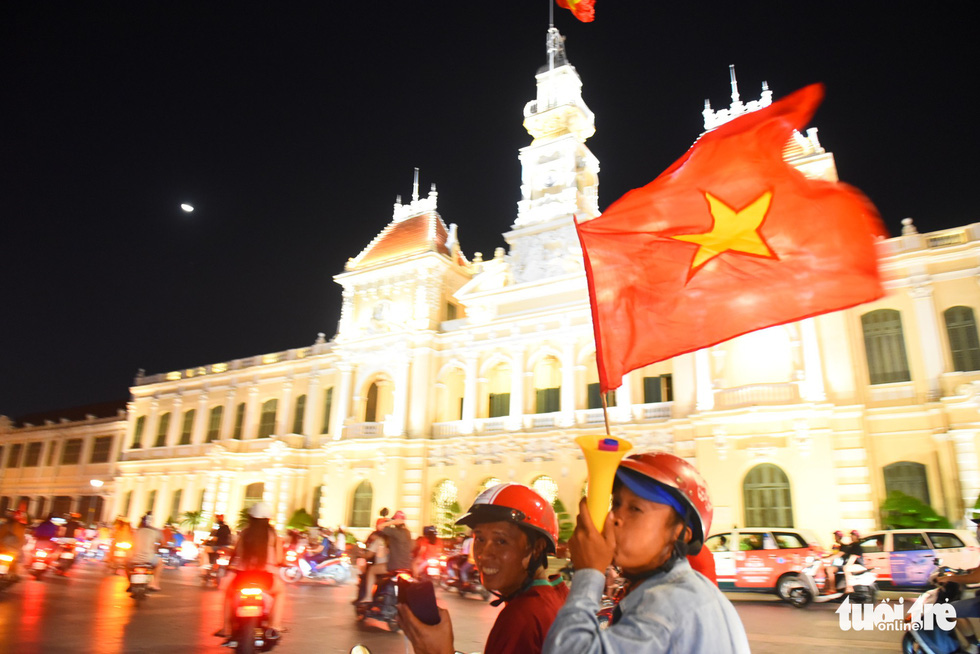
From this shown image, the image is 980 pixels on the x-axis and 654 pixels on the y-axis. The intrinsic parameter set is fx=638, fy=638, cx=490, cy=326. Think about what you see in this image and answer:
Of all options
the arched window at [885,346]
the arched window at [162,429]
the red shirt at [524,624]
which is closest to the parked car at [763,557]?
the arched window at [885,346]

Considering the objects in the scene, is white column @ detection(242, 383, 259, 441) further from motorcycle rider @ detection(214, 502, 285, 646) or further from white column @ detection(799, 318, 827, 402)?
motorcycle rider @ detection(214, 502, 285, 646)

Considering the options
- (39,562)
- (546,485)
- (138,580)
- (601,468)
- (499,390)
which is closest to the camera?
(601,468)

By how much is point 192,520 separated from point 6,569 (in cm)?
1993

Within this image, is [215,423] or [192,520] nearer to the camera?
[192,520]

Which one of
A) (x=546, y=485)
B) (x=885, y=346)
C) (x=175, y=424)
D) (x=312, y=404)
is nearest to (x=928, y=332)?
(x=885, y=346)

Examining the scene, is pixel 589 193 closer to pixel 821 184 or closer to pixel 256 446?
pixel 256 446

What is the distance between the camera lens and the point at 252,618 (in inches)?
247

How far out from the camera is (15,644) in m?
6.69

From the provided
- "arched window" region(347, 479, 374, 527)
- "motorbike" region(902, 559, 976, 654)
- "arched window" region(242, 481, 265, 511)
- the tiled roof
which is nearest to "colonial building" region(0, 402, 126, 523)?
"arched window" region(242, 481, 265, 511)

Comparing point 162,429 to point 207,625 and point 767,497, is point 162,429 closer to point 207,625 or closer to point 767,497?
point 207,625

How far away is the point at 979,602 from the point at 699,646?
5183 mm

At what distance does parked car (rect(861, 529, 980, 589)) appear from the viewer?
36.3ft

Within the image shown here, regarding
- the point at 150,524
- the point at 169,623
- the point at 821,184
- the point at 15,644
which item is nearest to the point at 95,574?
the point at 150,524

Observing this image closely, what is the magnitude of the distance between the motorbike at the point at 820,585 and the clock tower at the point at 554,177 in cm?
1349
